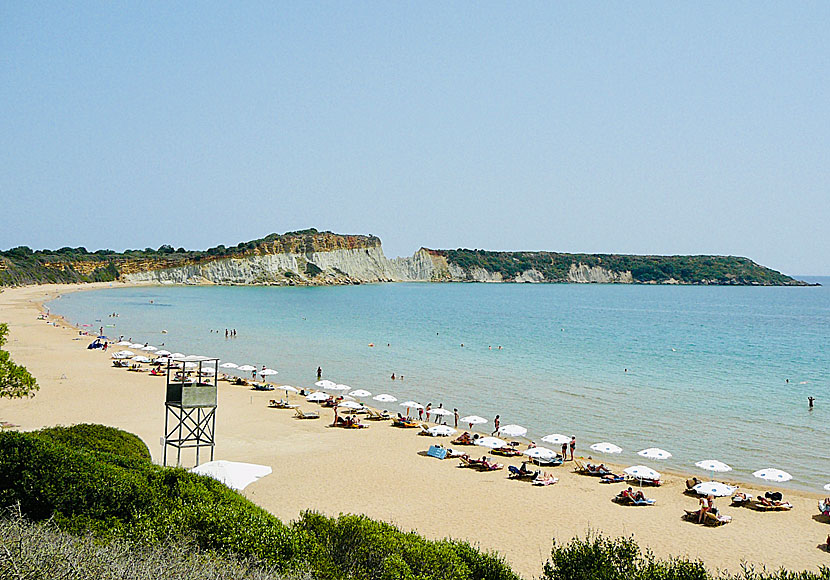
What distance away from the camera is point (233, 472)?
15.6 m

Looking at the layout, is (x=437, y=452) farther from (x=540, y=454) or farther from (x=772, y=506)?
(x=772, y=506)

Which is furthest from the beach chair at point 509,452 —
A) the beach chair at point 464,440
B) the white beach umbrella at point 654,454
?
the white beach umbrella at point 654,454

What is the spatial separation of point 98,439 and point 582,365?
3380cm

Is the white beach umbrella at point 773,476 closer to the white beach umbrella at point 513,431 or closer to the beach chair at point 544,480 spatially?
the beach chair at point 544,480

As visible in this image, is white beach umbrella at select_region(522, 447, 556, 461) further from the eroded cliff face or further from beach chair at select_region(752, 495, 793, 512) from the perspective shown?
the eroded cliff face

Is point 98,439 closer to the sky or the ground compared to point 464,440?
closer to the sky

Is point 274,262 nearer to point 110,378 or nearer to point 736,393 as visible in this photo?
point 110,378

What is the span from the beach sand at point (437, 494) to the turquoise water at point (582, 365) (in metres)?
4.70

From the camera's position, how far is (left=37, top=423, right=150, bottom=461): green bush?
12430 mm

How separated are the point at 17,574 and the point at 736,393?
1376 inches

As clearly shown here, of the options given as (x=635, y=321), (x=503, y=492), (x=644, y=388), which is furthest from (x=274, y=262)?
(x=503, y=492)

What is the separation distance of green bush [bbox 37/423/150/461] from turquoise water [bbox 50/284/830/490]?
15185 mm

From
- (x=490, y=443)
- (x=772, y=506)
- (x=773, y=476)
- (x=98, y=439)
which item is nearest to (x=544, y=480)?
(x=490, y=443)

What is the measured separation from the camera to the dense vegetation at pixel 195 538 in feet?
21.7
